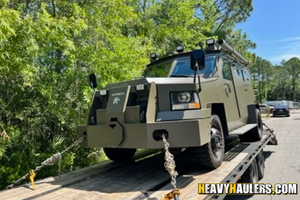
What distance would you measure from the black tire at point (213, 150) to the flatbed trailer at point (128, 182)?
123 millimetres

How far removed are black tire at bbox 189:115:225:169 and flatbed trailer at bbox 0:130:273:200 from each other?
0.12 metres

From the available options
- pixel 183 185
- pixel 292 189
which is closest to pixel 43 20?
pixel 183 185

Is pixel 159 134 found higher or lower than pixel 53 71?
lower

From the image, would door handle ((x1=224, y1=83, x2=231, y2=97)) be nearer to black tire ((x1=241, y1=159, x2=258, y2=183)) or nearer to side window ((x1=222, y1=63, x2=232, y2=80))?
side window ((x1=222, y1=63, x2=232, y2=80))

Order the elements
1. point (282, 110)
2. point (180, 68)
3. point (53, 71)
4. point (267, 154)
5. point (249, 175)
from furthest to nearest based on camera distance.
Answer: point (282, 110) → point (267, 154) → point (53, 71) → point (180, 68) → point (249, 175)

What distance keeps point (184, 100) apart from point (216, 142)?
90 cm

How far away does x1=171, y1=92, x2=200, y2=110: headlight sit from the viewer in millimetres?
3580

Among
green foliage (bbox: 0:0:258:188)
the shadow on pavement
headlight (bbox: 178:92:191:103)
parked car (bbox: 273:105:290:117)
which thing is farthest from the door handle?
parked car (bbox: 273:105:290:117)

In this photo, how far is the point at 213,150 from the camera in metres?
3.98

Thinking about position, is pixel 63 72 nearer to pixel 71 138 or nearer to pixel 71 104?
pixel 71 104

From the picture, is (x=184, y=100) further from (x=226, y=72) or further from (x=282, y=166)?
(x=282, y=166)

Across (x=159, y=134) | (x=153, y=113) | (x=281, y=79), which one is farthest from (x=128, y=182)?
(x=281, y=79)

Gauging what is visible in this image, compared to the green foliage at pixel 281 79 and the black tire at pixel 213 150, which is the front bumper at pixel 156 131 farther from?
the green foliage at pixel 281 79

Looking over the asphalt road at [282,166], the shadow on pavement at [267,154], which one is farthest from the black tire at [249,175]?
the shadow on pavement at [267,154]
